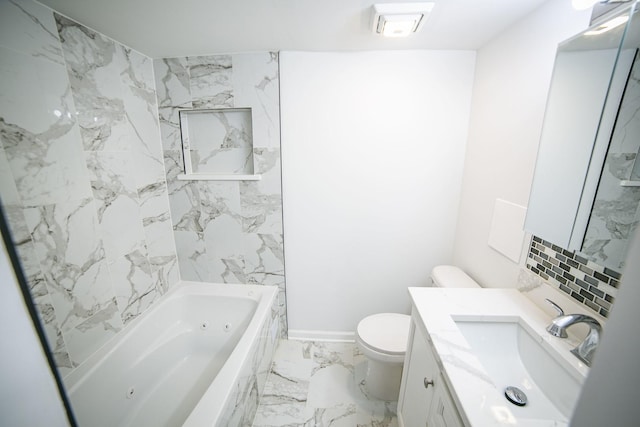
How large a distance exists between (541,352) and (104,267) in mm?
2160

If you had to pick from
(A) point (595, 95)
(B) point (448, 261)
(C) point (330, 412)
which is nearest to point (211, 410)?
(C) point (330, 412)

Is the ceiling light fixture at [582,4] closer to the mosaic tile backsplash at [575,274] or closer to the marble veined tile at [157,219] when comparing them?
the mosaic tile backsplash at [575,274]

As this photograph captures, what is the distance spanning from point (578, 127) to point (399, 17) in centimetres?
89

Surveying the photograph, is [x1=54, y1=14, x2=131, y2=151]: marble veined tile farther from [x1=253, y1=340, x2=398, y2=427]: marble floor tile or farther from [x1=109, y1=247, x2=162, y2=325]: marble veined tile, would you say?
[x1=253, y1=340, x2=398, y2=427]: marble floor tile

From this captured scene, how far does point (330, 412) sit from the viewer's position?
1.49m

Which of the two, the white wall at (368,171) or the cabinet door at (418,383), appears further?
the white wall at (368,171)

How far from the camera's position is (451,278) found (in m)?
1.53

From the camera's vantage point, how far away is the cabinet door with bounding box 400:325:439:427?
96 centimetres

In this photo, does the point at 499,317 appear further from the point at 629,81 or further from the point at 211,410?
the point at 211,410

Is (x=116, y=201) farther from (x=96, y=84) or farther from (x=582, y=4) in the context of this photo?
(x=582, y=4)

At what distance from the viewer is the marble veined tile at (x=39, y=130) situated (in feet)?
3.16

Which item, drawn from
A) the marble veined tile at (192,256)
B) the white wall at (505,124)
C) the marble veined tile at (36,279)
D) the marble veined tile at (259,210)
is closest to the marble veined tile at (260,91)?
the marble veined tile at (259,210)

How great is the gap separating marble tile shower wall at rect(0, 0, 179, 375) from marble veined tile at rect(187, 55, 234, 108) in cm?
31

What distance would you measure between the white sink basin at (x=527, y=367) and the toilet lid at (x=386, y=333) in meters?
0.50
